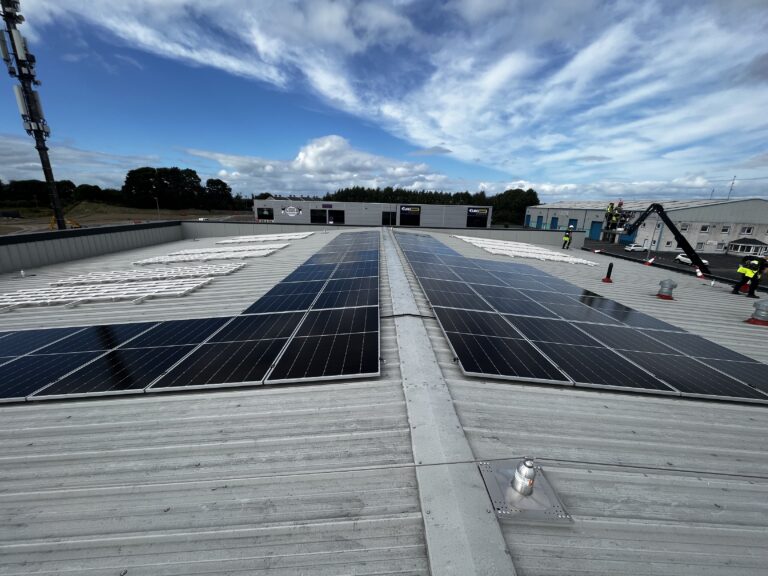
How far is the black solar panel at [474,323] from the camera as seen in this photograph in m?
7.93

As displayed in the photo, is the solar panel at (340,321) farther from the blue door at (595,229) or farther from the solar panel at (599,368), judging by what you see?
the blue door at (595,229)

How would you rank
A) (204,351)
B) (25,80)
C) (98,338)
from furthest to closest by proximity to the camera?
(25,80), (98,338), (204,351)

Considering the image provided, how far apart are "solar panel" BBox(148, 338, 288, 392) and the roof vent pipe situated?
467cm

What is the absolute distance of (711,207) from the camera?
5812cm

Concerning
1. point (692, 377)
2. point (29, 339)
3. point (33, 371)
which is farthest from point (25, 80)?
point (692, 377)

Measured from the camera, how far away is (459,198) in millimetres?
140000

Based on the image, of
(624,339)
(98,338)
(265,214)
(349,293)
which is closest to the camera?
(98,338)

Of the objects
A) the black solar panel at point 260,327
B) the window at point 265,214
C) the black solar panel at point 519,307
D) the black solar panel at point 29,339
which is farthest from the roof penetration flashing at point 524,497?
the window at point 265,214

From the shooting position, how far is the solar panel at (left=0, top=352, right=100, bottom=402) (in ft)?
19.5

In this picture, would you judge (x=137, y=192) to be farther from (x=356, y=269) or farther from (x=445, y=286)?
(x=445, y=286)

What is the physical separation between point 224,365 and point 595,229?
310ft

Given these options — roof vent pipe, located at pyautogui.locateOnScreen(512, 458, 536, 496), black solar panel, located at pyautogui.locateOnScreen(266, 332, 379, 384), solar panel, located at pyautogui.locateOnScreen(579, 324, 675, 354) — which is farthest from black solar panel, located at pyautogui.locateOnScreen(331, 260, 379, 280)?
roof vent pipe, located at pyautogui.locateOnScreen(512, 458, 536, 496)

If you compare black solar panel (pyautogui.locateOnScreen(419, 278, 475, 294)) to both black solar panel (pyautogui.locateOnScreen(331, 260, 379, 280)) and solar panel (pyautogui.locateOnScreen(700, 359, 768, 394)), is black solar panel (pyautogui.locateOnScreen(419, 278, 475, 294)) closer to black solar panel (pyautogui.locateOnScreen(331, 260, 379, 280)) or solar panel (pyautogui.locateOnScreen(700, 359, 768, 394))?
black solar panel (pyautogui.locateOnScreen(331, 260, 379, 280))

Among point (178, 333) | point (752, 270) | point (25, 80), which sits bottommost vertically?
point (178, 333)
